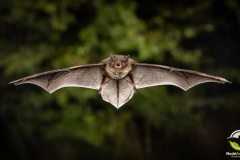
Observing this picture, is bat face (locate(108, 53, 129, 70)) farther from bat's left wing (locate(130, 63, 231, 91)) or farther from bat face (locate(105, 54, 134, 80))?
bat's left wing (locate(130, 63, 231, 91))

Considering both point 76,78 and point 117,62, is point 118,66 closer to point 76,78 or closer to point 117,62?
point 117,62

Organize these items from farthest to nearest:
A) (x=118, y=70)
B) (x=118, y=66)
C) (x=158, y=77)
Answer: (x=158, y=77) < (x=118, y=70) < (x=118, y=66)

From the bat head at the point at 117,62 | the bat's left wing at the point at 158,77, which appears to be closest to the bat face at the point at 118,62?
the bat head at the point at 117,62

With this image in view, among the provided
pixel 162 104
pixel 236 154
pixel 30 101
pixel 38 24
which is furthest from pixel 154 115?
pixel 38 24

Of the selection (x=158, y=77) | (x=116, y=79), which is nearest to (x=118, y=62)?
(x=116, y=79)

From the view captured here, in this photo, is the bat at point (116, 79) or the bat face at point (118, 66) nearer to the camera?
the bat face at point (118, 66)

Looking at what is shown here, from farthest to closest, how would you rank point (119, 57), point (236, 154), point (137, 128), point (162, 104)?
point (137, 128)
point (162, 104)
point (236, 154)
point (119, 57)

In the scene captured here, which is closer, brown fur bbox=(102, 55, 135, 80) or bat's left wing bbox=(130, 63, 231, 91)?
brown fur bbox=(102, 55, 135, 80)

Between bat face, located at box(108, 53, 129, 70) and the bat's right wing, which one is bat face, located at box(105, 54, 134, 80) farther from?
the bat's right wing

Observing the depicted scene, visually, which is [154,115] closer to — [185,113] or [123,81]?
A: [185,113]

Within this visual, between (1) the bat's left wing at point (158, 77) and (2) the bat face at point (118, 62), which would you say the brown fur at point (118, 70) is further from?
(1) the bat's left wing at point (158, 77)

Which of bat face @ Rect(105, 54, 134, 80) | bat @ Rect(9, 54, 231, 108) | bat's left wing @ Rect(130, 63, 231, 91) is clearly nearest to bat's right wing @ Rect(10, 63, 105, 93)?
bat @ Rect(9, 54, 231, 108)
